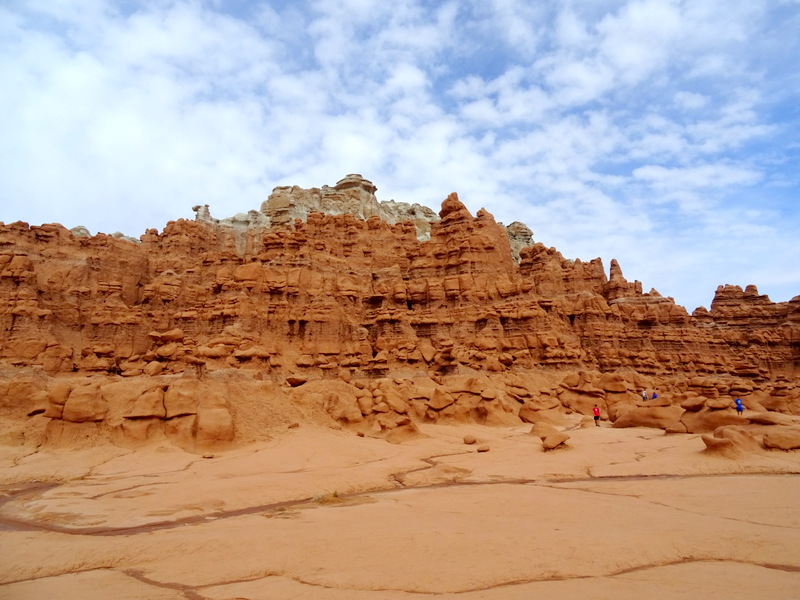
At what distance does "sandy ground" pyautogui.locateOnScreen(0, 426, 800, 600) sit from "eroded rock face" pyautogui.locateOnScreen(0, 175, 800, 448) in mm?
5219

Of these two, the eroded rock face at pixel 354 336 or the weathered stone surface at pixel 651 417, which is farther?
the weathered stone surface at pixel 651 417

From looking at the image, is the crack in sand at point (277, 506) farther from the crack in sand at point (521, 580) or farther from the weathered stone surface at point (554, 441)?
the weathered stone surface at point (554, 441)

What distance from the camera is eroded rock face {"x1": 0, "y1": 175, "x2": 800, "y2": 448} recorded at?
78.2ft

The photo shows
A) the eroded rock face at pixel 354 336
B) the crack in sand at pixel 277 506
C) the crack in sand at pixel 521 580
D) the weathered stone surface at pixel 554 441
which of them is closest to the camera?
the crack in sand at pixel 521 580

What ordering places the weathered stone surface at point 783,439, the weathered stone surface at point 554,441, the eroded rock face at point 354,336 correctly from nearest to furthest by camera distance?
the weathered stone surface at point 783,439
the weathered stone surface at point 554,441
the eroded rock face at point 354,336

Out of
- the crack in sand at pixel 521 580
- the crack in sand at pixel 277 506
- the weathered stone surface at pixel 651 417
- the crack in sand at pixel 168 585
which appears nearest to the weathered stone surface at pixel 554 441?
the crack in sand at pixel 277 506

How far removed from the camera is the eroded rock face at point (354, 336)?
78.2 ft

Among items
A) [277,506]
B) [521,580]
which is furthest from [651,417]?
[521,580]

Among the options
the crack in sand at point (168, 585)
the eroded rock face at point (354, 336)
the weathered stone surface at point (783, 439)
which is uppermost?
the eroded rock face at point (354, 336)

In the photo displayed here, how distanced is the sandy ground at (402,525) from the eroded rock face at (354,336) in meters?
5.22

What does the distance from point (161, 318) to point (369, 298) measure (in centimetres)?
1698

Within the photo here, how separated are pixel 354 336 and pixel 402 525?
27879 mm

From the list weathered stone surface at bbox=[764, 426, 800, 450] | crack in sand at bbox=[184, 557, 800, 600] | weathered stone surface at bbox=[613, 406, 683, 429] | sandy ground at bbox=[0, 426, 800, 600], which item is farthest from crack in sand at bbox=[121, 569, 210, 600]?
weathered stone surface at bbox=[613, 406, 683, 429]

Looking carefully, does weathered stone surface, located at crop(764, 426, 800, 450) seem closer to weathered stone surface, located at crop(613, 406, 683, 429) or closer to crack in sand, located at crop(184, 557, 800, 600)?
weathered stone surface, located at crop(613, 406, 683, 429)
